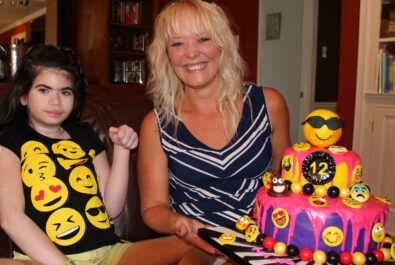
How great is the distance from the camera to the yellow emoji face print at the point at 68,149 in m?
1.35

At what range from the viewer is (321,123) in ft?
3.42

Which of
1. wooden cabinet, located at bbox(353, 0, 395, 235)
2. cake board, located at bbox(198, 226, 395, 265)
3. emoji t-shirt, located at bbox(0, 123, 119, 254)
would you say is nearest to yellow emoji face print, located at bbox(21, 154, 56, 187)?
emoji t-shirt, located at bbox(0, 123, 119, 254)

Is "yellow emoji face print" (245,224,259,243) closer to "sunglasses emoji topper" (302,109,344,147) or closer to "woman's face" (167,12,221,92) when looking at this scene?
"sunglasses emoji topper" (302,109,344,147)

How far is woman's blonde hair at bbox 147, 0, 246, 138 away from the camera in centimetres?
143

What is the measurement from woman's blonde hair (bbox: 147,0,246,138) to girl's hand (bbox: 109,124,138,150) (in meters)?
0.16

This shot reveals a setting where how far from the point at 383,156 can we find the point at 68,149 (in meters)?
2.68

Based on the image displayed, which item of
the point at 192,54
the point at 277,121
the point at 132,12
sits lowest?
the point at 277,121

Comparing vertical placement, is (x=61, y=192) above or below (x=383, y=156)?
above

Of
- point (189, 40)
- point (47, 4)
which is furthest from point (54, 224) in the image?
point (47, 4)

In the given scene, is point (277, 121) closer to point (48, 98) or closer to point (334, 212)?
point (334, 212)

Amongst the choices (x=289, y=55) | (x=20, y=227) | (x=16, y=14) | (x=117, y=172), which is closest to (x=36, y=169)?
(x=20, y=227)

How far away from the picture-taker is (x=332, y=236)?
0.94 metres

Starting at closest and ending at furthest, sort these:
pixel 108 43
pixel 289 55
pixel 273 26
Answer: pixel 108 43 → pixel 289 55 → pixel 273 26

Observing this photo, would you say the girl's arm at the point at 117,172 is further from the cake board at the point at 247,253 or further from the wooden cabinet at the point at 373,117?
the wooden cabinet at the point at 373,117
